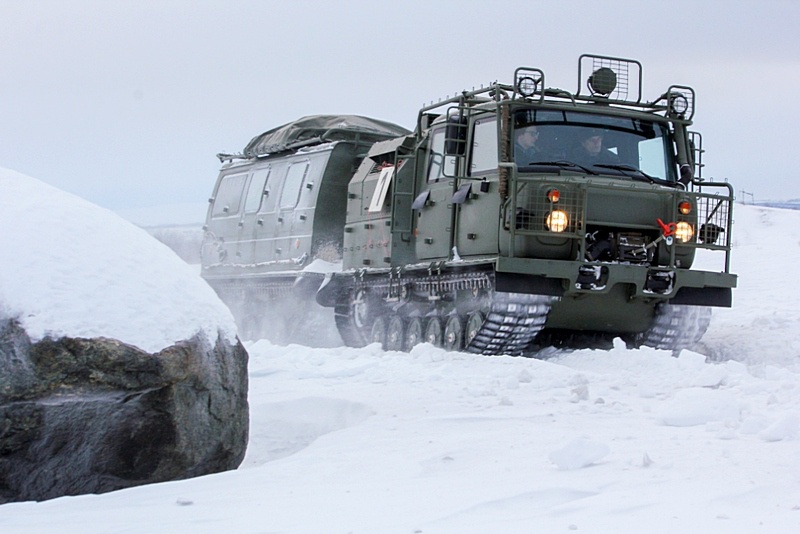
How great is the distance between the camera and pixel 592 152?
12.1m

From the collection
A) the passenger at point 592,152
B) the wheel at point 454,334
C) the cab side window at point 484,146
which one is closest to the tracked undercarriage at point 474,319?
the wheel at point 454,334

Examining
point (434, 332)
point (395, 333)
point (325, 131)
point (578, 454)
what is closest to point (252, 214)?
point (325, 131)

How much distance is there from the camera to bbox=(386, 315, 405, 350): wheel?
1393 cm

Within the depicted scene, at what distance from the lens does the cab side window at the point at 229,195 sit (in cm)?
1898

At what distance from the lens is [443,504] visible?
4574mm

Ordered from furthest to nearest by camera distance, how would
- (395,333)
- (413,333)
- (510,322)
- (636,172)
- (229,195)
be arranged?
(229,195), (395,333), (413,333), (636,172), (510,322)

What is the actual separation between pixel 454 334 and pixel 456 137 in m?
2.01

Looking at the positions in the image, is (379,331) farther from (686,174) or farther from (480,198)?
(686,174)

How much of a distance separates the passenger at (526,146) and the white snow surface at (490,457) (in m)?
2.24

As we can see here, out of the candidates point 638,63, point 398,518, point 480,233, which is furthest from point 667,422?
point 638,63

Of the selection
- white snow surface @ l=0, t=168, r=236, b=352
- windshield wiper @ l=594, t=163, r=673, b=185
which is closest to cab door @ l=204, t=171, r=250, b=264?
windshield wiper @ l=594, t=163, r=673, b=185

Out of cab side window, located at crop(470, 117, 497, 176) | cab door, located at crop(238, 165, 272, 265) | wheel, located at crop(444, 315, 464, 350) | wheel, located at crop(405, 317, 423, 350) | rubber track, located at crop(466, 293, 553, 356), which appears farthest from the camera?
cab door, located at crop(238, 165, 272, 265)

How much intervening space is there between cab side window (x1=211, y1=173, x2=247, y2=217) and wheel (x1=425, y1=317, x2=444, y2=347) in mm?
6483

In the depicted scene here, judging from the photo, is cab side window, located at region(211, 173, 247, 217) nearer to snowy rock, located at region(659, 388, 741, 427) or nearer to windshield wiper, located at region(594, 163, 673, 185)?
windshield wiper, located at region(594, 163, 673, 185)
